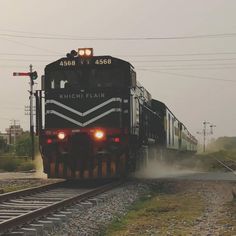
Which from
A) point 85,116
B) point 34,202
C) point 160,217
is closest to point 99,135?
point 85,116

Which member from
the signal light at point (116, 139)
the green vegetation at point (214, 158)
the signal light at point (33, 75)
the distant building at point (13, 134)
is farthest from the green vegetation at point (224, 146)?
the signal light at point (116, 139)

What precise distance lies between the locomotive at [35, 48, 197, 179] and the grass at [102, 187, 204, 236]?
10.4ft

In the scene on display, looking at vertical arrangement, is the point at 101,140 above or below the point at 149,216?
above

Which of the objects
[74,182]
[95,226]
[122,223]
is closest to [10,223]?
[95,226]

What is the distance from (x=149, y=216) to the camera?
374 inches

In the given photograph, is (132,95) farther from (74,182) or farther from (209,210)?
(209,210)

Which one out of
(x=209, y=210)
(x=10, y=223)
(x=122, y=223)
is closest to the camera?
(x=10, y=223)

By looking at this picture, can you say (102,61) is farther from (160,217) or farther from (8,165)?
(8,165)

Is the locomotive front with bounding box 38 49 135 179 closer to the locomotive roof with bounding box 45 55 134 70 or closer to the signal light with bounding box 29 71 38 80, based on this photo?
the locomotive roof with bounding box 45 55 134 70

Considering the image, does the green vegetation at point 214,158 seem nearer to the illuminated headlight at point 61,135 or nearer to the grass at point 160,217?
the illuminated headlight at point 61,135

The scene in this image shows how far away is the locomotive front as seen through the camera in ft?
51.0

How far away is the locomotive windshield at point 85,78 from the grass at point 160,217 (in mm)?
4677

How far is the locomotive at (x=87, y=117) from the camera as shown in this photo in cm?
1555

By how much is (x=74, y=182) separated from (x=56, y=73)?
3.82 meters
